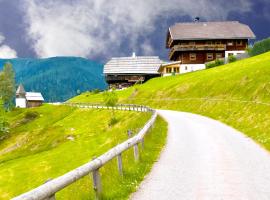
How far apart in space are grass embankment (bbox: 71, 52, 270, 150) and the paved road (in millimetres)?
3170

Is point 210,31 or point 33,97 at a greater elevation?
point 210,31

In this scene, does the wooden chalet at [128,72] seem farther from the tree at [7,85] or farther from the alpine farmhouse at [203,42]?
the tree at [7,85]

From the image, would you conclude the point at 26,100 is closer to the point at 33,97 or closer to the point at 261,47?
the point at 33,97

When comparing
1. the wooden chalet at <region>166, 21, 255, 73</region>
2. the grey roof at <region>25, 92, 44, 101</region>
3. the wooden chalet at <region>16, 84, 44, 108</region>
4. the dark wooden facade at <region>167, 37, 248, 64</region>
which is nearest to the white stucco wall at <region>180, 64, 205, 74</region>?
the wooden chalet at <region>166, 21, 255, 73</region>

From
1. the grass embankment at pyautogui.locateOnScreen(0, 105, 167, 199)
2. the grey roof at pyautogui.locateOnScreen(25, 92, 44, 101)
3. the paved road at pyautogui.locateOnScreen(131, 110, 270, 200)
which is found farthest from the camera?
the grey roof at pyautogui.locateOnScreen(25, 92, 44, 101)

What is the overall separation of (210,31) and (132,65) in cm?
3331

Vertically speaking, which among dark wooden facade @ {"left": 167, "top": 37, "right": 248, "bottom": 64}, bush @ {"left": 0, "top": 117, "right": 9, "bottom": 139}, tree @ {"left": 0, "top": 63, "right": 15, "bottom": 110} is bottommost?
bush @ {"left": 0, "top": 117, "right": 9, "bottom": 139}

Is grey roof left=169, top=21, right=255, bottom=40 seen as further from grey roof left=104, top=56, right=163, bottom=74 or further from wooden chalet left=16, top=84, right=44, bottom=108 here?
wooden chalet left=16, top=84, right=44, bottom=108

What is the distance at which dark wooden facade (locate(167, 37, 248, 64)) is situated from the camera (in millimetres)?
109812

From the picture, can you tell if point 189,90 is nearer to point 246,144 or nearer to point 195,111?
point 195,111

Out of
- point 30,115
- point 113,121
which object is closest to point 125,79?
point 30,115

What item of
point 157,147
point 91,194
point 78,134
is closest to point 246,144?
point 157,147

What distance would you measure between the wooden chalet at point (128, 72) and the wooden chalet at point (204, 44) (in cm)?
2450

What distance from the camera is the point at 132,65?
454ft
